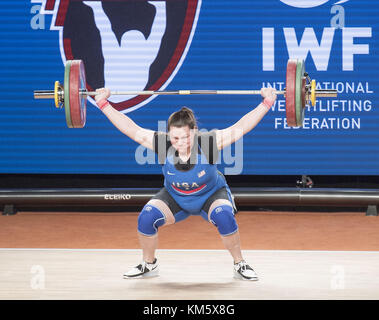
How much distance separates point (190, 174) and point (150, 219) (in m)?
0.36

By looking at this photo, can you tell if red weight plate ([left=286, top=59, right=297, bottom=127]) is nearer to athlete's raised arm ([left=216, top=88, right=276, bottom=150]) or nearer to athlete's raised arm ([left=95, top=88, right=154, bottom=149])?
athlete's raised arm ([left=216, top=88, right=276, bottom=150])

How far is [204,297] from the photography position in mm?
3857

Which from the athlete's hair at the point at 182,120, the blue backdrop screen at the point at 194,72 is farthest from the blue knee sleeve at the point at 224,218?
the blue backdrop screen at the point at 194,72

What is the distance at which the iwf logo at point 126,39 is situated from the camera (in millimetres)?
7145

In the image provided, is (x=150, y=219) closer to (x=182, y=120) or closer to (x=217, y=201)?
(x=217, y=201)

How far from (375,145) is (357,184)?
475mm

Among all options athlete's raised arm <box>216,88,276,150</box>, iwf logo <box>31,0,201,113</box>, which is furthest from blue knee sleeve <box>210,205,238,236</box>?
iwf logo <box>31,0,201,113</box>

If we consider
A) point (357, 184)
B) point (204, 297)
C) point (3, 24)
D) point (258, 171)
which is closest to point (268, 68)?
point (258, 171)

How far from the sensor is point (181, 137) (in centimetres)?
401

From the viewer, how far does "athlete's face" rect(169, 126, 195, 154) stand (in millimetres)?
4000

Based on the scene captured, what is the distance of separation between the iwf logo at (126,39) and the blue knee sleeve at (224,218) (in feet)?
10.7

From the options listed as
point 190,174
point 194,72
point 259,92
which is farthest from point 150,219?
point 194,72

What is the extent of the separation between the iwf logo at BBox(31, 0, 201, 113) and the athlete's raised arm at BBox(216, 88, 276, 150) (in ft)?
10.2

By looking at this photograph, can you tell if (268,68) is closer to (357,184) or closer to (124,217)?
(357,184)
